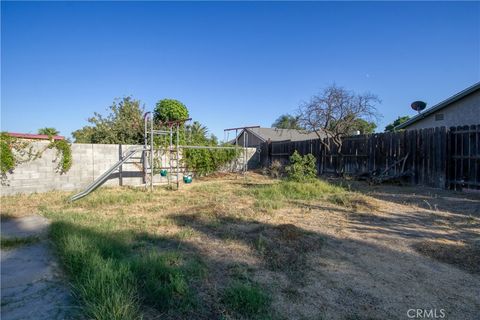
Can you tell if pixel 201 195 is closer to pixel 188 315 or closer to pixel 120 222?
pixel 120 222

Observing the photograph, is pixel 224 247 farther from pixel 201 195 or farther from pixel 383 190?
pixel 383 190

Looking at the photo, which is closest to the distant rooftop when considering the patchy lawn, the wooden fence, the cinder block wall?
the wooden fence

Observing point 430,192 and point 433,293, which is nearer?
point 433,293

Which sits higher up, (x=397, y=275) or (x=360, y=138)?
(x=360, y=138)

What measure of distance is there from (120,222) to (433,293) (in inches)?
172

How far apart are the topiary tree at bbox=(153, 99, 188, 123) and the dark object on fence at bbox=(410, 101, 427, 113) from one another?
13.6 metres

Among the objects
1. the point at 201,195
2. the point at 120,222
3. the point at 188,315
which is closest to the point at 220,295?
the point at 188,315

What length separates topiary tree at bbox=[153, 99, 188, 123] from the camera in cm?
1934

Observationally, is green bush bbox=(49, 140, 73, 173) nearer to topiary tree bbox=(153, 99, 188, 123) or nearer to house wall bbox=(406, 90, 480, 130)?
topiary tree bbox=(153, 99, 188, 123)

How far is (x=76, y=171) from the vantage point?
9.06 m

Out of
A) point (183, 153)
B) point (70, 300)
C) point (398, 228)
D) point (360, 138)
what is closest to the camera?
point (70, 300)

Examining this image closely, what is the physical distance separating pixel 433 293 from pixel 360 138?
9522mm

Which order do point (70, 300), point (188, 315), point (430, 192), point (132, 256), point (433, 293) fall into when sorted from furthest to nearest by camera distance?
point (430, 192), point (132, 256), point (433, 293), point (70, 300), point (188, 315)

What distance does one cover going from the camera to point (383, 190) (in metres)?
8.23
